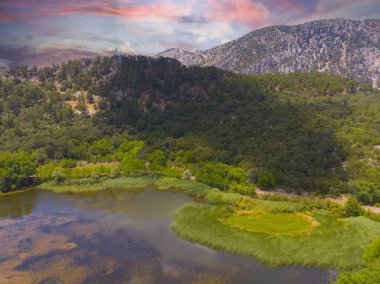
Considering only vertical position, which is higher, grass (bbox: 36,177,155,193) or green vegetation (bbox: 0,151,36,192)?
green vegetation (bbox: 0,151,36,192)

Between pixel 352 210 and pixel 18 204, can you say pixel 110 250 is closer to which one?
pixel 18 204

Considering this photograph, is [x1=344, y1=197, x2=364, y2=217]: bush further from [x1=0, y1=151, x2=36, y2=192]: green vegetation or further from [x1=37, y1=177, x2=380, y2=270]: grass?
[x1=0, y1=151, x2=36, y2=192]: green vegetation

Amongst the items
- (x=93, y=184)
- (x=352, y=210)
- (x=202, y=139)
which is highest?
(x=202, y=139)

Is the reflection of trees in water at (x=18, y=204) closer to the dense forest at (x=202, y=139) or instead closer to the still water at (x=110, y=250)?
the still water at (x=110, y=250)

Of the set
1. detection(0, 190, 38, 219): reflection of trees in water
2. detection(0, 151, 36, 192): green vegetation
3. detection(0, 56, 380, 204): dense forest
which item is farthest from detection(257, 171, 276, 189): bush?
detection(0, 151, 36, 192): green vegetation

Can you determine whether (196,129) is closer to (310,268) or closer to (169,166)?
(169,166)

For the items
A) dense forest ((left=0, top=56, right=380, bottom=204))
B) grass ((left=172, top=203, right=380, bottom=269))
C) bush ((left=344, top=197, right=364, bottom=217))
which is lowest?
grass ((left=172, top=203, right=380, bottom=269))

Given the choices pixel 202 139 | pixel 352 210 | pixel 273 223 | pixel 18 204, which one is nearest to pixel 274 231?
pixel 273 223
